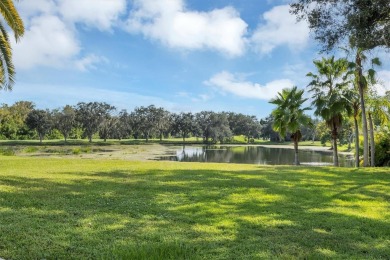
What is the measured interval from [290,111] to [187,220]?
92.6 feet

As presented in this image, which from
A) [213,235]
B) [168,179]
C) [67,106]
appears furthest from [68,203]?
[67,106]

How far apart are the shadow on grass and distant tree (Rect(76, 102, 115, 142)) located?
88.9m

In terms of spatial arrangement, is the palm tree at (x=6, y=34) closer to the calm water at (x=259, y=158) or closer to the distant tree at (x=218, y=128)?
the calm water at (x=259, y=158)

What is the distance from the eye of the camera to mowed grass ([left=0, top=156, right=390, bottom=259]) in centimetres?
543

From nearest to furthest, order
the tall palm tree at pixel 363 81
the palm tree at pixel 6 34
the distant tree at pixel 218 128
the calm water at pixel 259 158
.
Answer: the palm tree at pixel 6 34, the tall palm tree at pixel 363 81, the calm water at pixel 259 158, the distant tree at pixel 218 128

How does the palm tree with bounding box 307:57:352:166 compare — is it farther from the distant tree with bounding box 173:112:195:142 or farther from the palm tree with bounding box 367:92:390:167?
the distant tree with bounding box 173:112:195:142

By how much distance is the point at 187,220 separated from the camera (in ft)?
23.5

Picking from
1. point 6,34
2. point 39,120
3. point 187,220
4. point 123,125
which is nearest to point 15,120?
point 39,120

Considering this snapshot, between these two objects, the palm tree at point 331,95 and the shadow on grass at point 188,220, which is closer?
the shadow on grass at point 188,220

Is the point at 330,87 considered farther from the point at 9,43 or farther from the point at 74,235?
the point at 74,235

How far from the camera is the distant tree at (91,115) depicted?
97.8m

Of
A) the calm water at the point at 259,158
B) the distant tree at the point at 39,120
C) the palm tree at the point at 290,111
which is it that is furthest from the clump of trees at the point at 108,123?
the palm tree at the point at 290,111

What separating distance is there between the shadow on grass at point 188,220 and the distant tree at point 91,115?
8891 cm

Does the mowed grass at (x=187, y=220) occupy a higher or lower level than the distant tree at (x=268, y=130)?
lower
